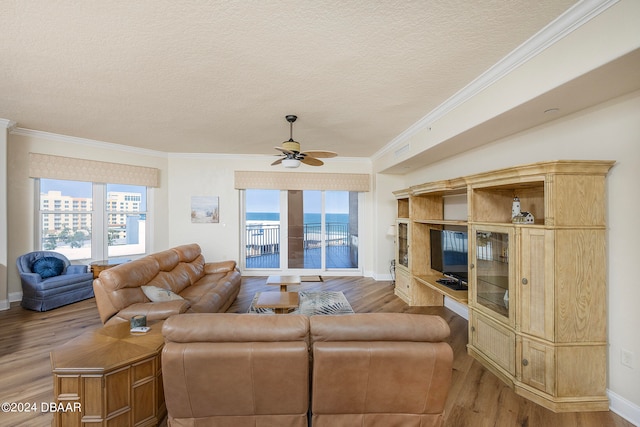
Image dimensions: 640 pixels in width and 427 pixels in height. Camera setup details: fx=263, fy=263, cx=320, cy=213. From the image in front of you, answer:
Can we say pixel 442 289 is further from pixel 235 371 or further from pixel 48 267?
pixel 48 267

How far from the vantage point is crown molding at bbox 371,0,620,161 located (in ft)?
5.35

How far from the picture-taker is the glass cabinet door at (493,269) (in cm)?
251

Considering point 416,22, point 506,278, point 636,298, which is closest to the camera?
point 416,22

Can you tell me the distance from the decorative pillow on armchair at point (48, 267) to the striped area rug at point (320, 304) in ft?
10.6

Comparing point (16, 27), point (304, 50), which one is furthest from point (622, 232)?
point (16, 27)

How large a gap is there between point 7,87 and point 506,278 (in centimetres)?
551

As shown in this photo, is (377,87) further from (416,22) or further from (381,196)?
(381,196)

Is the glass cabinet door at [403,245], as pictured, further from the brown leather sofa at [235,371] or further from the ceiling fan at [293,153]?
the brown leather sofa at [235,371]

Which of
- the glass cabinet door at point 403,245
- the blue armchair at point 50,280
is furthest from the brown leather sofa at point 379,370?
the blue armchair at point 50,280

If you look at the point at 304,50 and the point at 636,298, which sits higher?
the point at 304,50

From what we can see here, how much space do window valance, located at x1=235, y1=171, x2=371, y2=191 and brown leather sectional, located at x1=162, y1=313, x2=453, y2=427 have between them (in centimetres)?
451

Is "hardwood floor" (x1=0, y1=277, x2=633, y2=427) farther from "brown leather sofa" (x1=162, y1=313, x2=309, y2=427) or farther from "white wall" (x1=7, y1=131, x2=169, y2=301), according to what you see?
"brown leather sofa" (x1=162, y1=313, x2=309, y2=427)

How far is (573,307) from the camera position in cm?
210

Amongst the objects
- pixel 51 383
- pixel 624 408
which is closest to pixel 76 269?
pixel 51 383
